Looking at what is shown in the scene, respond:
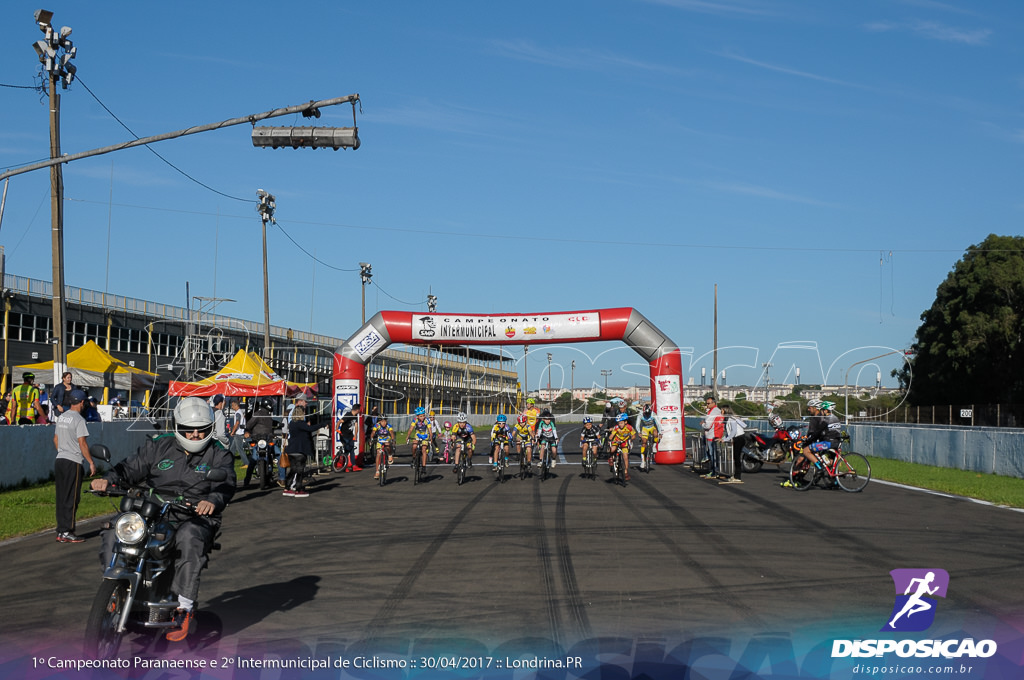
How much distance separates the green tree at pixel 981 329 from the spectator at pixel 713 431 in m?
28.6

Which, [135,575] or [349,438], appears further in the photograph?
[349,438]

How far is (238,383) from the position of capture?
32.3 metres

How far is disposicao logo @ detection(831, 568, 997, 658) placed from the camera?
6.53m

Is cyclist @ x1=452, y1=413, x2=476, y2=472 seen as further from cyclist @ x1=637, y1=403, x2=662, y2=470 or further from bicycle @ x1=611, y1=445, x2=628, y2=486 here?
cyclist @ x1=637, y1=403, x2=662, y2=470

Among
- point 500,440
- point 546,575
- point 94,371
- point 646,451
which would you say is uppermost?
point 94,371

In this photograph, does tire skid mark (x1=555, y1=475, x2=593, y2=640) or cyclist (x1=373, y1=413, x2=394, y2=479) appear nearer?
tire skid mark (x1=555, y1=475, x2=593, y2=640)

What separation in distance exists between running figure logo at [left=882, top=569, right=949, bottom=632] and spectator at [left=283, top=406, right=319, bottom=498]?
12.0m

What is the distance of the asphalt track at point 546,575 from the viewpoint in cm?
692

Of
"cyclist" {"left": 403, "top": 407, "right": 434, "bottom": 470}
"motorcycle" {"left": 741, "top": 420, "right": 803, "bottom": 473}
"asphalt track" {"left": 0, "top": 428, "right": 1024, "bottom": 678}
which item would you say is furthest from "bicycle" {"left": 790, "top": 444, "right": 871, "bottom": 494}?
"cyclist" {"left": 403, "top": 407, "right": 434, "bottom": 470}

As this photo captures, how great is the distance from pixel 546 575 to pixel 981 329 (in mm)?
48780

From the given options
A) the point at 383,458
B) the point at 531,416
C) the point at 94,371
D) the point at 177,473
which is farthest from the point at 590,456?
the point at 94,371

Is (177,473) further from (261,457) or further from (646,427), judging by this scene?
(646,427)

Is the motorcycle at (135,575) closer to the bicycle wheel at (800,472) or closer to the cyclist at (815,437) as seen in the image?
the cyclist at (815,437)

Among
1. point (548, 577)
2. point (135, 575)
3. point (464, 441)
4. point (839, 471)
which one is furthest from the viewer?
point (464, 441)
